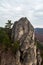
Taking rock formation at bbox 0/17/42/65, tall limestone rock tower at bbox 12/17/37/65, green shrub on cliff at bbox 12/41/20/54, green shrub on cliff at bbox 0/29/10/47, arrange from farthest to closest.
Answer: green shrub on cliff at bbox 0/29/10/47
tall limestone rock tower at bbox 12/17/37/65
green shrub on cliff at bbox 12/41/20/54
rock formation at bbox 0/17/42/65

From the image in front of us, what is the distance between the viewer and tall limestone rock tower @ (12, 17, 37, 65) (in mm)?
55562

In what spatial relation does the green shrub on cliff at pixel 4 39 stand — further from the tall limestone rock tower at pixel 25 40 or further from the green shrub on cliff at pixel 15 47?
the tall limestone rock tower at pixel 25 40

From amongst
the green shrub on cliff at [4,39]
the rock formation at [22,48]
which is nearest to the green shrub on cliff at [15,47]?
the rock formation at [22,48]

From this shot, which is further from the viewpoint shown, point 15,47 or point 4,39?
point 4,39

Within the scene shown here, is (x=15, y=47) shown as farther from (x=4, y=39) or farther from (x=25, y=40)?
(x=25, y=40)

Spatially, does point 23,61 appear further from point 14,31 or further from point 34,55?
point 14,31

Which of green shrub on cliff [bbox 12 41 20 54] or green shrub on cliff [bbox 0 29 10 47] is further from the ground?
green shrub on cliff [bbox 0 29 10 47]

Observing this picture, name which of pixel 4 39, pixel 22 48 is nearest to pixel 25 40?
pixel 22 48

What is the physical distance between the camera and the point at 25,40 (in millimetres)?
57688

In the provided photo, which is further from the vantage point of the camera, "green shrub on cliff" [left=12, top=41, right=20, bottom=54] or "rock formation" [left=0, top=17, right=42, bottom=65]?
"green shrub on cliff" [left=12, top=41, right=20, bottom=54]

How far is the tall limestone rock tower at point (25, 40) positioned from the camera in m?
55.6

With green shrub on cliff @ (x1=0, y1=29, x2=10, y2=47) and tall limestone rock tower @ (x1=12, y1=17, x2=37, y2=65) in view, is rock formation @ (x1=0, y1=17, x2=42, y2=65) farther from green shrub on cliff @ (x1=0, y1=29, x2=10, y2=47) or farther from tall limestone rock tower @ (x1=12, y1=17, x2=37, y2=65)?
green shrub on cliff @ (x1=0, y1=29, x2=10, y2=47)

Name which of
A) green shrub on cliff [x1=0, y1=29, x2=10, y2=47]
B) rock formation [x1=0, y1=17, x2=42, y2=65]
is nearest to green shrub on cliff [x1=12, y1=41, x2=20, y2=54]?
rock formation [x1=0, y1=17, x2=42, y2=65]

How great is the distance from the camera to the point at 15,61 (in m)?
53.8
